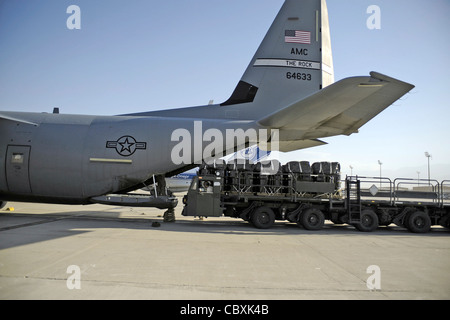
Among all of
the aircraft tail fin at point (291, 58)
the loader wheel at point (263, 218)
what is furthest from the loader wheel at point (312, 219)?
the aircraft tail fin at point (291, 58)

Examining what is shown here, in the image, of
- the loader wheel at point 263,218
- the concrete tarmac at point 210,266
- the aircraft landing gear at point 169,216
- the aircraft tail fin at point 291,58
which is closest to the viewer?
the concrete tarmac at point 210,266

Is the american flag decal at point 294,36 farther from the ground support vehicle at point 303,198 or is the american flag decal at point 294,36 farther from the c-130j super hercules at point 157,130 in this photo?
the ground support vehicle at point 303,198

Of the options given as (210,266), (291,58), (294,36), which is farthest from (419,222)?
(210,266)

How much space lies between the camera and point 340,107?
375 inches

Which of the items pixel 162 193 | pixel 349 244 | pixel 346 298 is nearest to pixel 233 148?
pixel 162 193

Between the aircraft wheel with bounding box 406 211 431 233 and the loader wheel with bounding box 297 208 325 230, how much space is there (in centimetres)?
339

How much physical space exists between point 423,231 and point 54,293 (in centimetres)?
1208

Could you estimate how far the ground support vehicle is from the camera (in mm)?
10938

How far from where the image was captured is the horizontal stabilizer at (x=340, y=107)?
27.0 feet

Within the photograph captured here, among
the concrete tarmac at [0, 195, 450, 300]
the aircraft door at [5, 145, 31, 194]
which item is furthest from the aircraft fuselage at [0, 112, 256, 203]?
the concrete tarmac at [0, 195, 450, 300]

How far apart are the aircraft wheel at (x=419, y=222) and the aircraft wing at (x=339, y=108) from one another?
395 centimetres

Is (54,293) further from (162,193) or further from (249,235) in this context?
(162,193)
